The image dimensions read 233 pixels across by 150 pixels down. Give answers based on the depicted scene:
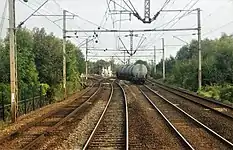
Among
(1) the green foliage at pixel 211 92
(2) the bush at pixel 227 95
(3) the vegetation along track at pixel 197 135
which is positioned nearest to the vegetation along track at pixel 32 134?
(3) the vegetation along track at pixel 197 135

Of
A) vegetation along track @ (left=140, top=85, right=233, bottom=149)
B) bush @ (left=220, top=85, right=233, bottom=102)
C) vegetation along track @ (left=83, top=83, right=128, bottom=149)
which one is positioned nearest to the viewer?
vegetation along track @ (left=140, top=85, right=233, bottom=149)

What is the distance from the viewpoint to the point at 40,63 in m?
50.8

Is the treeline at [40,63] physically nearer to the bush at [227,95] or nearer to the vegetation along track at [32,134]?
the bush at [227,95]

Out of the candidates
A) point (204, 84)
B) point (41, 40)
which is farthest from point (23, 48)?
point (204, 84)

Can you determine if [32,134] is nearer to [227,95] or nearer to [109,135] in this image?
[109,135]

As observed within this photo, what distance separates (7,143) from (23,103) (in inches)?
459

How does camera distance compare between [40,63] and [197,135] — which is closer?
[197,135]

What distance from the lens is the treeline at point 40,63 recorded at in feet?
137

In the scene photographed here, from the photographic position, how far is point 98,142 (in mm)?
15430

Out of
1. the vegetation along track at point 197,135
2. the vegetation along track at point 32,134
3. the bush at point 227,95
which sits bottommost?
the vegetation along track at point 32,134

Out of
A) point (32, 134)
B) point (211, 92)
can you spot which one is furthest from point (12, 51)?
point (211, 92)

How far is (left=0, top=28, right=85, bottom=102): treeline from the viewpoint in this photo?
137ft

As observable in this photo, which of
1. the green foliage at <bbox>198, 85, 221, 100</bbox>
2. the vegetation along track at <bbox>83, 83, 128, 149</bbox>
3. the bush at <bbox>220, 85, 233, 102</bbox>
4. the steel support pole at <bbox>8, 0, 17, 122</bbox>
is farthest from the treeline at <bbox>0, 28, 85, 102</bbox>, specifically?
the vegetation along track at <bbox>83, 83, 128, 149</bbox>

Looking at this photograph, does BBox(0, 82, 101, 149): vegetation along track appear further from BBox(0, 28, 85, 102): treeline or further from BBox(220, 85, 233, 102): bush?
BBox(220, 85, 233, 102): bush
